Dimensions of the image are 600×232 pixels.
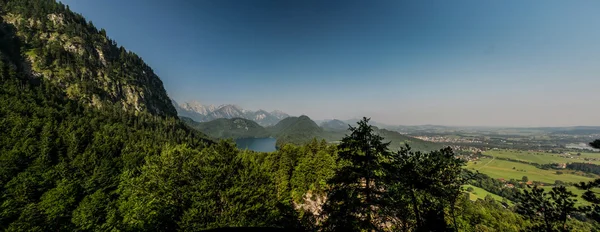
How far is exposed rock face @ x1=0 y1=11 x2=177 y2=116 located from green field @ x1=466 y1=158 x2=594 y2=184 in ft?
711

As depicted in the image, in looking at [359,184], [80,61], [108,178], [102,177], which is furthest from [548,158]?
[80,61]

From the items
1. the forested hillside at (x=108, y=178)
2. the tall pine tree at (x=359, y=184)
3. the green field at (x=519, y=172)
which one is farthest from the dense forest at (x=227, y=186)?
the green field at (x=519, y=172)

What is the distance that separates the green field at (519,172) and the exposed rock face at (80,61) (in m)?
217

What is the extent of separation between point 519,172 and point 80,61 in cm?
27333

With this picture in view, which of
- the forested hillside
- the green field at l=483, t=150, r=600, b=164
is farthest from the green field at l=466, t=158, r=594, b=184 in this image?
the forested hillside

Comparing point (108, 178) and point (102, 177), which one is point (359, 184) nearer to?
point (102, 177)

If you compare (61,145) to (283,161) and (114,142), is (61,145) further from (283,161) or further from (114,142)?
(283,161)

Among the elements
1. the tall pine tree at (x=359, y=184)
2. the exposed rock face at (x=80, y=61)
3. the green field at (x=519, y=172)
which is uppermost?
the exposed rock face at (x=80, y=61)

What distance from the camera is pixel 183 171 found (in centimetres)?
2317

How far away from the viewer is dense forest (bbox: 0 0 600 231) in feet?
36.8

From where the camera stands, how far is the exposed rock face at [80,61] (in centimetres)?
12775

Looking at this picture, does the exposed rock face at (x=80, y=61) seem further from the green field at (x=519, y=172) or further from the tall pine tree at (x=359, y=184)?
the green field at (x=519, y=172)

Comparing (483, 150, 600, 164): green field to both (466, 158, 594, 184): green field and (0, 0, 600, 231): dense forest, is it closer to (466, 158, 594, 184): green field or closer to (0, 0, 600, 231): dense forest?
(466, 158, 594, 184): green field

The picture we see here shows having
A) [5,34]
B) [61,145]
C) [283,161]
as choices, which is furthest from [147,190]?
[5,34]
